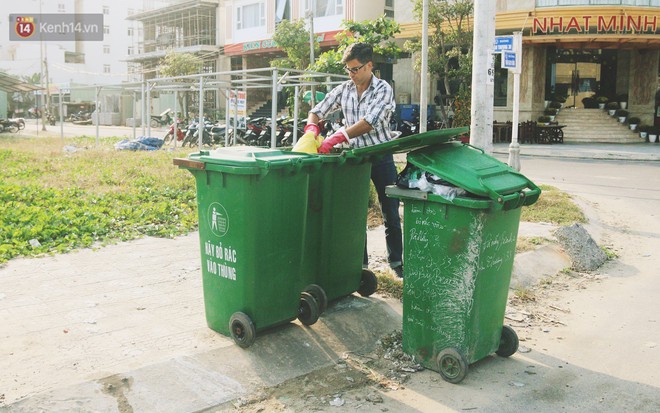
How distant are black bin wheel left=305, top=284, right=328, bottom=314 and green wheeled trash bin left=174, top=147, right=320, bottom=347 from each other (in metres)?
0.23

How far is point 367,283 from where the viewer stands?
4996 millimetres

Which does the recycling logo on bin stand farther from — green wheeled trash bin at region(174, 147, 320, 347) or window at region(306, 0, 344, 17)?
window at region(306, 0, 344, 17)

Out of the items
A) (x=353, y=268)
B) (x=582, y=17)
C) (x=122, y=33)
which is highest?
(x=122, y=33)

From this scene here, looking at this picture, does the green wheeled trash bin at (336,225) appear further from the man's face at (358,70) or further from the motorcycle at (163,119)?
the motorcycle at (163,119)

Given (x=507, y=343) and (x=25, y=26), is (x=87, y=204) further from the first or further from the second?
(x=25, y=26)

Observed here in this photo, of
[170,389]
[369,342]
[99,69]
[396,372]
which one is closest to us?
[170,389]

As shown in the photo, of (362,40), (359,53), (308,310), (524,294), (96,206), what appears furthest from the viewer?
(362,40)

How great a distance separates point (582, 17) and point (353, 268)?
2068 cm

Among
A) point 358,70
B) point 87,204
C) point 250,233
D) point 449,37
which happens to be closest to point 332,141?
point 358,70

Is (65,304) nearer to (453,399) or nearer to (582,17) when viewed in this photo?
(453,399)

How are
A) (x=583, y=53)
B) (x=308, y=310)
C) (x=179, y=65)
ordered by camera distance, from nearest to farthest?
(x=308, y=310) → (x=583, y=53) → (x=179, y=65)

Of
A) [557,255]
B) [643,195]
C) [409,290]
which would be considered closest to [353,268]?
[409,290]

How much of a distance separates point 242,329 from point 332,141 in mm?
1431

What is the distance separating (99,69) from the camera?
71.9 m
